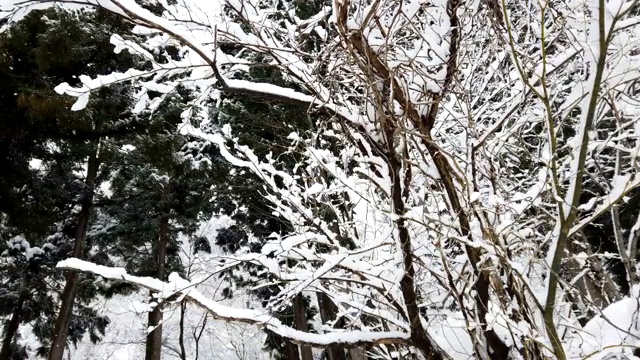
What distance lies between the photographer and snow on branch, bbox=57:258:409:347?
6.17 feet

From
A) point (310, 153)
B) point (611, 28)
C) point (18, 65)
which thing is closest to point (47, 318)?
point (18, 65)

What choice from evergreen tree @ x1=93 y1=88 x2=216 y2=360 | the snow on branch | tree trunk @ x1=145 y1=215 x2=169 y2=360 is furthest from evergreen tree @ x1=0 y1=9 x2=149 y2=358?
the snow on branch

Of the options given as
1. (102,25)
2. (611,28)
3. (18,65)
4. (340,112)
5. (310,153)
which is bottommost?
(611,28)

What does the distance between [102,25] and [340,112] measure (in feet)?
28.8

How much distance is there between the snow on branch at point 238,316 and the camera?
1.88 metres

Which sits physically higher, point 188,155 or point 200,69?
point 188,155

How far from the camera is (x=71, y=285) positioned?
935 cm

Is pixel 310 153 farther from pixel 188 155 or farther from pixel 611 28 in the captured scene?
pixel 188 155

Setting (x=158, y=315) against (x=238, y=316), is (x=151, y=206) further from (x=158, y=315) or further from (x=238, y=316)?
(x=238, y=316)

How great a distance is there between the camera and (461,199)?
6.38 ft

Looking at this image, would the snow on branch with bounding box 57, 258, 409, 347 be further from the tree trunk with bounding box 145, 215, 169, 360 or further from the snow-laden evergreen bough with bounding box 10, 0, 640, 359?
the tree trunk with bounding box 145, 215, 169, 360

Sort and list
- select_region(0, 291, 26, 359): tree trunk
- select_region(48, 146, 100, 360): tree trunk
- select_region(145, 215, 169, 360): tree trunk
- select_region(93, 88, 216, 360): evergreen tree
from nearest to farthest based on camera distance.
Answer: select_region(48, 146, 100, 360): tree trunk < select_region(145, 215, 169, 360): tree trunk < select_region(93, 88, 216, 360): evergreen tree < select_region(0, 291, 26, 359): tree trunk

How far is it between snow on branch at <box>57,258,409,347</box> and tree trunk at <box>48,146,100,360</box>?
7.13 metres

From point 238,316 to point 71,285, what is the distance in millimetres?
8886
